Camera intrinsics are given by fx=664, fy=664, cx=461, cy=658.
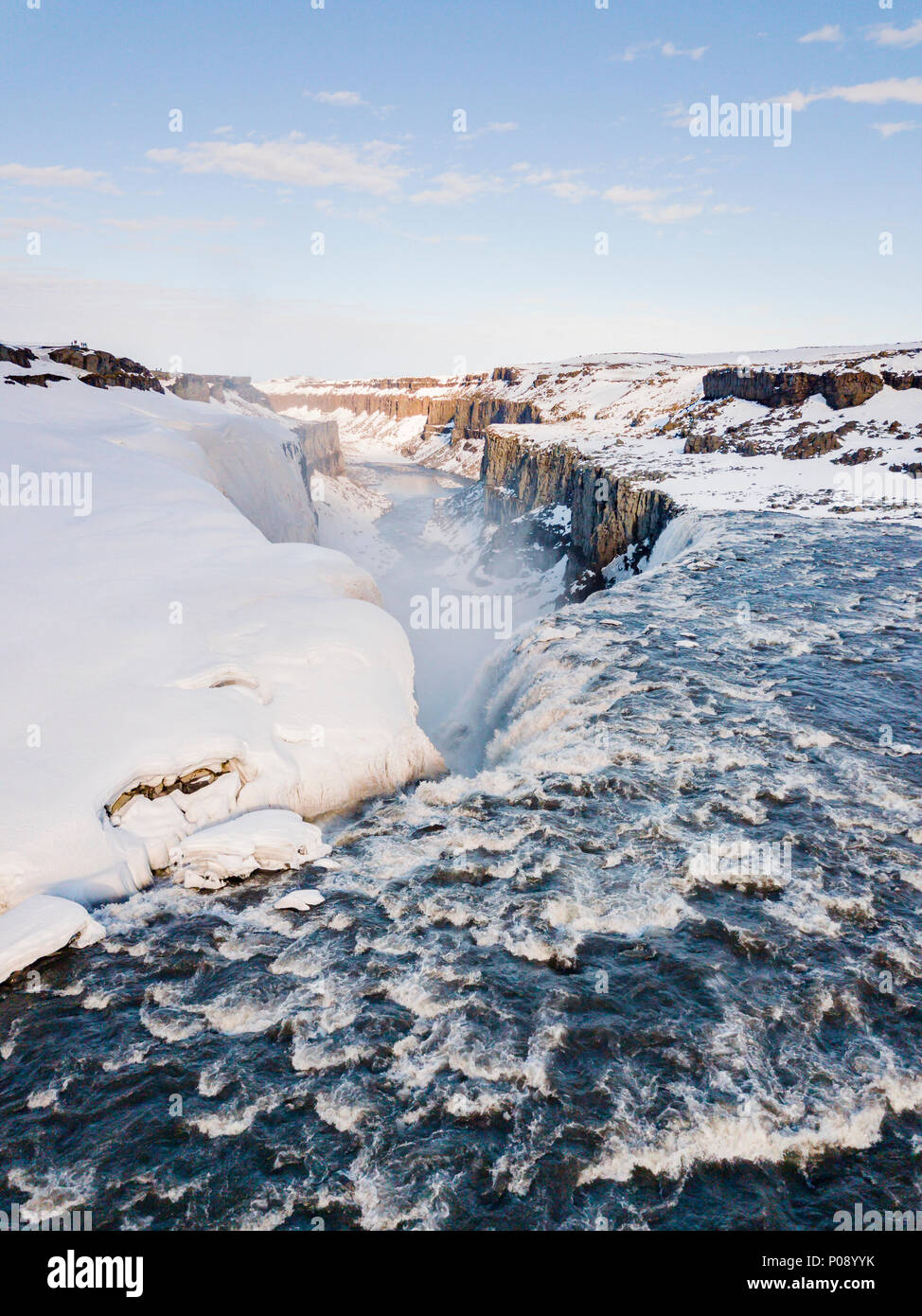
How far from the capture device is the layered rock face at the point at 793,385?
59.5m

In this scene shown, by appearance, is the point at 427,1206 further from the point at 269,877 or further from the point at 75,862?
the point at 75,862

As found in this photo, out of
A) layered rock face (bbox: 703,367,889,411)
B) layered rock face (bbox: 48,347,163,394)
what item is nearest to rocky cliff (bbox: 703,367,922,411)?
layered rock face (bbox: 703,367,889,411)

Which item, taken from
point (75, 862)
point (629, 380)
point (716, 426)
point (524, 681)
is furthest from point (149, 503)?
point (629, 380)

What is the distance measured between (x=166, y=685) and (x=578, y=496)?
4823 cm

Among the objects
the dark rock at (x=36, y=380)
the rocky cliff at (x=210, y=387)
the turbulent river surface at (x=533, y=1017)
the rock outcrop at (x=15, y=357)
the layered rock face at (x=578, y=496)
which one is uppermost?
the rocky cliff at (x=210, y=387)

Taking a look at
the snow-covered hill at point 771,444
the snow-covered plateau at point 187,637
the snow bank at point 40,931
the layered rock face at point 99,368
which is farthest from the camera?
the layered rock face at point 99,368

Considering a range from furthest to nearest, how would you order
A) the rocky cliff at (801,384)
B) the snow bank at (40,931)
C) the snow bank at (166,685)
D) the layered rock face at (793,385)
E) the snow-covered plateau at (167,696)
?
the layered rock face at (793,385) < the rocky cliff at (801,384) < the snow bank at (166,685) < the snow-covered plateau at (167,696) < the snow bank at (40,931)

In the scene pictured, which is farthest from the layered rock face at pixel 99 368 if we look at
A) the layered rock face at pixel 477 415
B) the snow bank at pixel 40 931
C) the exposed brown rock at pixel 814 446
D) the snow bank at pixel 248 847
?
the layered rock face at pixel 477 415

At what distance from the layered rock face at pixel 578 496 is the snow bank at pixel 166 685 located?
2533cm

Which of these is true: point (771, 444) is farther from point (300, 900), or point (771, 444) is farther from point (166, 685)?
point (300, 900)

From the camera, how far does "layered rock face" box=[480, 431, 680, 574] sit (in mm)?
43625

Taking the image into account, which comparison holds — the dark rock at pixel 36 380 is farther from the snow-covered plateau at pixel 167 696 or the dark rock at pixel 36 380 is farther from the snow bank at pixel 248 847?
the snow bank at pixel 248 847

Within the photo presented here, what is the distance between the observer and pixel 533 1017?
9.84 meters

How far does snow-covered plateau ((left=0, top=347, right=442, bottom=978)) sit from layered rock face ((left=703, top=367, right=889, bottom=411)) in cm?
5695
